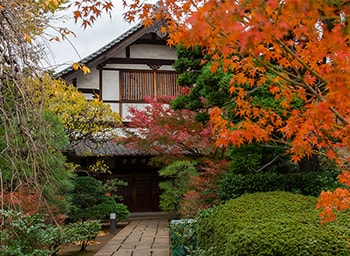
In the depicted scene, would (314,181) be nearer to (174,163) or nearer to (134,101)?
(174,163)

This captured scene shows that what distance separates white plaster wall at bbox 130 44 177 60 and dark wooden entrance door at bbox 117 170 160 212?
420 cm

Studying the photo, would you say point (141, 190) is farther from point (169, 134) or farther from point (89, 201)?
point (169, 134)

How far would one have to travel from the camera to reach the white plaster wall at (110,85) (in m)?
14.2

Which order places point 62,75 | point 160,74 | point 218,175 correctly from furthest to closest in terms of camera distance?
point 160,74 → point 62,75 → point 218,175

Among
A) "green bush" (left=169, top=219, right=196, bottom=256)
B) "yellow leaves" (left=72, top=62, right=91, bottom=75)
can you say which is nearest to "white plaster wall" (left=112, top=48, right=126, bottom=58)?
"green bush" (left=169, top=219, right=196, bottom=256)

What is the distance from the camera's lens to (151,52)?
14703 millimetres

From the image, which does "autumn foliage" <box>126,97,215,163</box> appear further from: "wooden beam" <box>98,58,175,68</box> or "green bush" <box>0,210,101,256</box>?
"green bush" <box>0,210,101,256</box>

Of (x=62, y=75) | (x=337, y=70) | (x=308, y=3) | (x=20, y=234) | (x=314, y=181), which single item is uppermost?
(x=62, y=75)

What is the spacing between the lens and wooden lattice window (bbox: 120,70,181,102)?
14344 millimetres

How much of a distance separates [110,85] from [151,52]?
6.33 feet

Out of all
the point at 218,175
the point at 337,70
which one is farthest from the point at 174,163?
the point at 337,70

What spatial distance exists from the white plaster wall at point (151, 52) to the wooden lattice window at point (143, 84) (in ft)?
1.97

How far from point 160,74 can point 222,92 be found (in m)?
7.82

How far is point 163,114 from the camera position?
37.3ft
